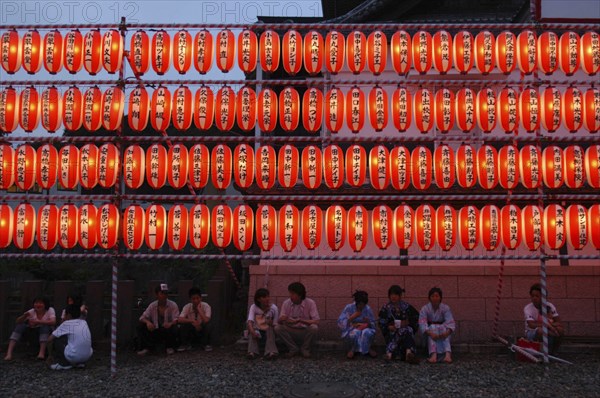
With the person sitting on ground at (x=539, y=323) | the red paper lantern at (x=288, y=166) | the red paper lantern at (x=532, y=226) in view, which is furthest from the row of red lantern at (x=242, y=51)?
the person sitting on ground at (x=539, y=323)

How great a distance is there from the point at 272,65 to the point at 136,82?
2.46m

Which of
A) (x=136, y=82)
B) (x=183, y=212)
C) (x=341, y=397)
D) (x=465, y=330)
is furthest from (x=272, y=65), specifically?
(x=465, y=330)

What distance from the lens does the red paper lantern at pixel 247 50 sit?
31.5 feet

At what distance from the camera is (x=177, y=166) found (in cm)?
941

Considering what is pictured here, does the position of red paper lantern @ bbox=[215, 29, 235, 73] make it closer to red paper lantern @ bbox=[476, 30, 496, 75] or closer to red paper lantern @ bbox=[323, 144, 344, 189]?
red paper lantern @ bbox=[323, 144, 344, 189]

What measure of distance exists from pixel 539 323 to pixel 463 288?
1.94 metres

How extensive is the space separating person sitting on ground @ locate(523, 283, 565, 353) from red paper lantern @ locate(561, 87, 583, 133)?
10.1 feet

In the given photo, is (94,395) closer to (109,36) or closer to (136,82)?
(136,82)

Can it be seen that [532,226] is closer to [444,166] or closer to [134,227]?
[444,166]

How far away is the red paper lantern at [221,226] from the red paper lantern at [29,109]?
3592 mm

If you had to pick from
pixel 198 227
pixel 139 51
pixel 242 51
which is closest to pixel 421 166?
pixel 242 51

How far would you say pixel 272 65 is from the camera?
382 inches

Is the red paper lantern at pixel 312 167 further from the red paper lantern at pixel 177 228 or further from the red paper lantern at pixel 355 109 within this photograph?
the red paper lantern at pixel 177 228

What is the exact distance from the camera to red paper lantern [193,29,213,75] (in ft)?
31.8
